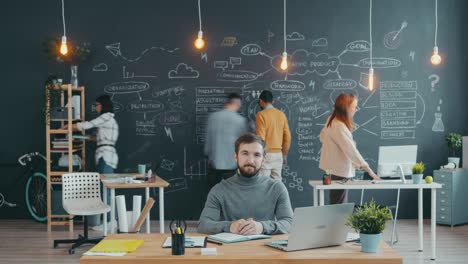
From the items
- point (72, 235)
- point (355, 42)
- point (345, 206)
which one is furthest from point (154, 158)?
point (345, 206)

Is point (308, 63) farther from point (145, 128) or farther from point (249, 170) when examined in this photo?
point (249, 170)

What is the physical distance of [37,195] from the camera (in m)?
8.87

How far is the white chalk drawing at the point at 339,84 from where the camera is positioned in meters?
8.98

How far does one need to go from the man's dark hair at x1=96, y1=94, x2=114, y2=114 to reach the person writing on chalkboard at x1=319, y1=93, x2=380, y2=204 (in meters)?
3.05

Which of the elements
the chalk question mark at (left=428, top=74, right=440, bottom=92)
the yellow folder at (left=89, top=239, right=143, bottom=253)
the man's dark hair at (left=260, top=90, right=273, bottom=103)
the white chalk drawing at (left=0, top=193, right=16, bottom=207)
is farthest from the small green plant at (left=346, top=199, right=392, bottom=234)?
the white chalk drawing at (left=0, top=193, right=16, bottom=207)

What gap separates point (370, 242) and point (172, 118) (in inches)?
238

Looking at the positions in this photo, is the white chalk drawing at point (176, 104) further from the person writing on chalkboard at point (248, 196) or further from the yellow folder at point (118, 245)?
the yellow folder at point (118, 245)

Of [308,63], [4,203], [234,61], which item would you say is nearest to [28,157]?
[4,203]

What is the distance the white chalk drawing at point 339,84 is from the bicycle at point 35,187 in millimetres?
3961

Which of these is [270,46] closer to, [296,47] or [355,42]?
[296,47]

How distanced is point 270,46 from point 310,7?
77 centimetres

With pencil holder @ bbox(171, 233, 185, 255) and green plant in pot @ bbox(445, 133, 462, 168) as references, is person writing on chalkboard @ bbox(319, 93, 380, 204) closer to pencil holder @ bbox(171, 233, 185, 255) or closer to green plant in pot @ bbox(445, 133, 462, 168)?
green plant in pot @ bbox(445, 133, 462, 168)

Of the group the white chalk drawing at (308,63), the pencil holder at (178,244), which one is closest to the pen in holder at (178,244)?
the pencil holder at (178,244)

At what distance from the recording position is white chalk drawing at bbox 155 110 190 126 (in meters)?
8.95
